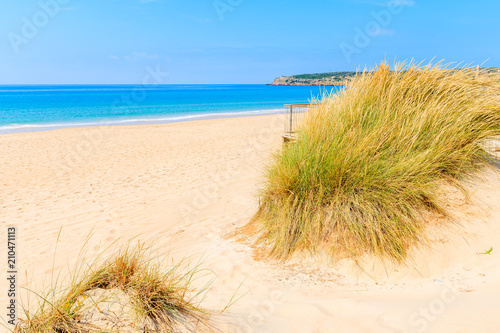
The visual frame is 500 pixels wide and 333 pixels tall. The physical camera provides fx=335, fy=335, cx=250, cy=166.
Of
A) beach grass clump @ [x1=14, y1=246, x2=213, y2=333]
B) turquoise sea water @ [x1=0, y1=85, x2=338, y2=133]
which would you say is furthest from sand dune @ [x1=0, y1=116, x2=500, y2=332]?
turquoise sea water @ [x1=0, y1=85, x2=338, y2=133]

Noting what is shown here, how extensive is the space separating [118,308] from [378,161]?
3270 mm

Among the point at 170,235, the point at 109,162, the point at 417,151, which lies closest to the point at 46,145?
the point at 109,162

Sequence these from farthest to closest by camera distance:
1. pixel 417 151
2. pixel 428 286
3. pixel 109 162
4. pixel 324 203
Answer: pixel 109 162 < pixel 417 151 < pixel 324 203 < pixel 428 286

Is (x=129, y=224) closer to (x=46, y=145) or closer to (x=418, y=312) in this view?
(x=418, y=312)

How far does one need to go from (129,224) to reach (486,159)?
5740 mm

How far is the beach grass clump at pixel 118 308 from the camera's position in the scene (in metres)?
2.26

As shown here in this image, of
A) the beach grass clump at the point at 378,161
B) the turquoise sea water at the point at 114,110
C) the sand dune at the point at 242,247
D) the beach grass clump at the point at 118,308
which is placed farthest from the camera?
the turquoise sea water at the point at 114,110

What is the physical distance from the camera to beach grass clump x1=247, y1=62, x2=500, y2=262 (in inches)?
152

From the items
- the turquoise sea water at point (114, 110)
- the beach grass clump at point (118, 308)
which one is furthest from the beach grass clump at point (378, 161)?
the beach grass clump at point (118, 308)

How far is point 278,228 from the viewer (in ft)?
14.1

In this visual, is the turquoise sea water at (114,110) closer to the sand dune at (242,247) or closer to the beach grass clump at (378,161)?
the beach grass clump at (378,161)

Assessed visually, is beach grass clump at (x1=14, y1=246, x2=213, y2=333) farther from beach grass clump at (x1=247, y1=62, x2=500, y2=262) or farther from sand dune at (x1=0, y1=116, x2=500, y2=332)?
beach grass clump at (x1=247, y1=62, x2=500, y2=262)

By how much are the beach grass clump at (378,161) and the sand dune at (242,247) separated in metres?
0.27

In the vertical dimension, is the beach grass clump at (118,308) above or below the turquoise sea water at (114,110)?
above
